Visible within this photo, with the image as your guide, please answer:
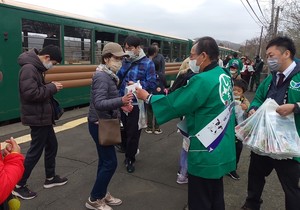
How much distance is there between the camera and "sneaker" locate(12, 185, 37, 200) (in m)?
3.32

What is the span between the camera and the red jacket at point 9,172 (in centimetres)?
164

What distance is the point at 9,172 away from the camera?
169 cm

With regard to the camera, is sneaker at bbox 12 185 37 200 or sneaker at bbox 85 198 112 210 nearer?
sneaker at bbox 85 198 112 210

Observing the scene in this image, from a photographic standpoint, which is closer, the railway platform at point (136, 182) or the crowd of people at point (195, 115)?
the crowd of people at point (195, 115)

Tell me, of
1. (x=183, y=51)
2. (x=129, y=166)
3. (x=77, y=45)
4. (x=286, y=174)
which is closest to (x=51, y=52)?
(x=129, y=166)

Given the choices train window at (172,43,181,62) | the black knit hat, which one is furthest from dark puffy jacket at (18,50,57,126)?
train window at (172,43,181,62)

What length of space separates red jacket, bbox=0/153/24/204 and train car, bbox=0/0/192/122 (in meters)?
4.59

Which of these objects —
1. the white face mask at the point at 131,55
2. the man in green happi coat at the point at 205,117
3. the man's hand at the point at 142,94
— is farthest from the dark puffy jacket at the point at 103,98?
the white face mask at the point at 131,55

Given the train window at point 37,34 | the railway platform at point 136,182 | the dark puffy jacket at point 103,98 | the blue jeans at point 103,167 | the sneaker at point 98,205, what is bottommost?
the railway platform at point 136,182

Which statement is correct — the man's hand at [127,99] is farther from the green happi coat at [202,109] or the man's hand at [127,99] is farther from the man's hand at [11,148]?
the man's hand at [11,148]

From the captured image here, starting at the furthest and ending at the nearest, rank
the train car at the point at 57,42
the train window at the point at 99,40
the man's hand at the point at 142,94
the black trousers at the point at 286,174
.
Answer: the train window at the point at 99,40, the train car at the point at 57,42, the black trousers at the point at 286,174, the man's hand at the point at 142,94

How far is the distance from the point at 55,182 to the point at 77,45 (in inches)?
197

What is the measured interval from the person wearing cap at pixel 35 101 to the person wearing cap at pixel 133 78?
1.10 metres

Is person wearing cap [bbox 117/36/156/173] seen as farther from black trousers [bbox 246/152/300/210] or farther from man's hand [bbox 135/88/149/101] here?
black trousers [bbox 246/152/300/210]
